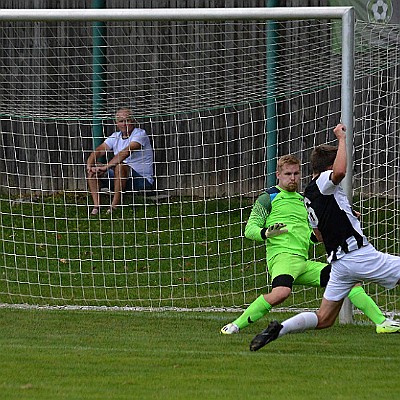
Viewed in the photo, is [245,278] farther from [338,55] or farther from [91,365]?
[91,365]

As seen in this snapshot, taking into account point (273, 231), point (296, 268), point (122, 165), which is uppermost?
point (122, 165)

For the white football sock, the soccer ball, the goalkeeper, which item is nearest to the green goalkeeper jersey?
the goalkeeper

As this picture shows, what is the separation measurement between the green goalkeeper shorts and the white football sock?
0.90 meters

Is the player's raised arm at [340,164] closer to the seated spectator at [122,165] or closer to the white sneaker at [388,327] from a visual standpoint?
the white sneaker at [388,327]

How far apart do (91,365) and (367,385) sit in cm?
181

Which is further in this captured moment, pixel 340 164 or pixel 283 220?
pixel 283 220

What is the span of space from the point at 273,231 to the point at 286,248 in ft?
0.73

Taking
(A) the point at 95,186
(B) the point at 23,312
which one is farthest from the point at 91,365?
(A) the point at 95,186

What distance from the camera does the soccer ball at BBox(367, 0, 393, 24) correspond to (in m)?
15.7

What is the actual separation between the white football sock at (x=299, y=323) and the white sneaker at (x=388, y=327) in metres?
1.00

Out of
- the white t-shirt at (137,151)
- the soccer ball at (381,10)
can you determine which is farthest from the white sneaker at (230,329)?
the soccer ball at (381,10)

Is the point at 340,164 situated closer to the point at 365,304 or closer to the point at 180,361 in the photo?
the point at 365,304

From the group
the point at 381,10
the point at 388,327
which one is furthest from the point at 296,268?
the point at 381,10

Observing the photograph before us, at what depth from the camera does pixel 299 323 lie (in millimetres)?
8180
